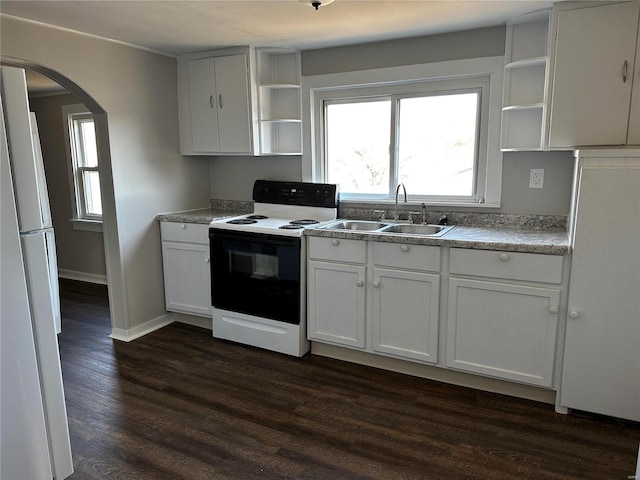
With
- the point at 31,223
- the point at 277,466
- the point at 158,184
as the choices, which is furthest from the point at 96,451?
the point at 158,184

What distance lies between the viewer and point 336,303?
2.98 meters

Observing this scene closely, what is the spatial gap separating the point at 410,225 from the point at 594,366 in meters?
1.34

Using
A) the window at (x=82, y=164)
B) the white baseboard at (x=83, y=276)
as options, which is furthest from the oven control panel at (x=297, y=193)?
the white baseboard at (x=83, y=276)

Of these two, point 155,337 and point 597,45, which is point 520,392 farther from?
point 155,337

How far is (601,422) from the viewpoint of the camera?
2.36 meters

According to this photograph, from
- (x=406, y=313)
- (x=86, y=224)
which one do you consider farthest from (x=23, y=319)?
(x=86, y=224)

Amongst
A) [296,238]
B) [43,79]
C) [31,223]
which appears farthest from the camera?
[43,79]

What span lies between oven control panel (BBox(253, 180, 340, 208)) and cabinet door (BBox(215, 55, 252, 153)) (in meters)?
0.35

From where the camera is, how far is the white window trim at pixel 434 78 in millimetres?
2918

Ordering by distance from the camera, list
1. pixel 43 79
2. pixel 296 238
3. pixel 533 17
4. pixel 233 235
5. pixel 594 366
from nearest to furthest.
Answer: pixel 594 366, pixel 533 17, pixel 296 238, pixel 233 235, pixel 43 79

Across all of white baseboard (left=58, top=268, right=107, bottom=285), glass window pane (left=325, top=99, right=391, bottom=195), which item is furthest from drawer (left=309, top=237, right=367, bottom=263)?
white baseboard (left=58, top=268, right=107, bottom=285)

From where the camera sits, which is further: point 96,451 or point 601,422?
point 601,422

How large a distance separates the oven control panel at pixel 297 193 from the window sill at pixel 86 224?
7.20 ft

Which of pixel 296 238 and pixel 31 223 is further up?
pixel 31 223
